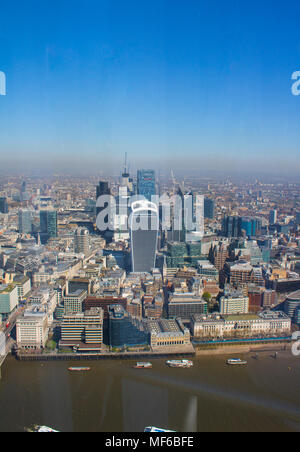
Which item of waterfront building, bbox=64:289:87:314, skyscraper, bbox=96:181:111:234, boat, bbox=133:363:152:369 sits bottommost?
boat, bbox=133:363:152:369

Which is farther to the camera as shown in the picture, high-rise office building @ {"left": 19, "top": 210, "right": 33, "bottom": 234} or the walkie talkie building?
high-rise office building @ {"left": 19, "top": 210, "right": 33, "bottom": 234}

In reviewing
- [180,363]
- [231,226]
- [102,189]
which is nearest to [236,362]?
[180,363]

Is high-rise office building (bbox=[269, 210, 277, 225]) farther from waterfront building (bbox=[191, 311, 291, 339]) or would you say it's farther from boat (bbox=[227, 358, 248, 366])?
boat (bbox=[227, 358, 248, 366])

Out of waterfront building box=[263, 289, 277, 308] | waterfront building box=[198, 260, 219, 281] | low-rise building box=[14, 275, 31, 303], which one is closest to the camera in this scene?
waterfront building box=[263, 289, 277, 308]

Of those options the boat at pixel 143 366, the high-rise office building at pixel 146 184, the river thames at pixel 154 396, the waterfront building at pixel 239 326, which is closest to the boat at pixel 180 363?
the river thames at pixel 154 396

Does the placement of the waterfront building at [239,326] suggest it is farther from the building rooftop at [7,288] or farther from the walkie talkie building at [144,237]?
the building rooftop at [7,288]

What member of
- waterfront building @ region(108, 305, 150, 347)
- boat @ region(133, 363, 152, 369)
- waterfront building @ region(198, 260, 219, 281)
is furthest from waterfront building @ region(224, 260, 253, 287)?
boat @ region(133, 363, 152, 369)
